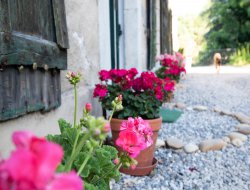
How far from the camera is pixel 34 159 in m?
0.36

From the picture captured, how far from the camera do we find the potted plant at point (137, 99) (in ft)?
8.09

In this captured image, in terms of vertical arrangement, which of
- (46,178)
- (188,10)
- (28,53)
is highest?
(188,10)

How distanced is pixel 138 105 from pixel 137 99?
0.04 metres

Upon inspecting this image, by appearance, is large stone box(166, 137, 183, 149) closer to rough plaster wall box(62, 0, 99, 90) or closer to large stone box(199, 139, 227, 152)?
large stone box(199, 139, 227, 152)

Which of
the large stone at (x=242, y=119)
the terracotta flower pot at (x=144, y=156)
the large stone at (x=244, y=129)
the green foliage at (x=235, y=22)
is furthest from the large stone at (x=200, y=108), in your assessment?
the green foliage at (x=235, y=22)

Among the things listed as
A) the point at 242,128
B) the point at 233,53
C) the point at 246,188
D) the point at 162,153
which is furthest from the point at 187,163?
the point at 233,53

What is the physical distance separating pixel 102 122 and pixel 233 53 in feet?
67.7

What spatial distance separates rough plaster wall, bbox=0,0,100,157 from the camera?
1934 millimetres

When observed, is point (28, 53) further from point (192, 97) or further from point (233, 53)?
point (233, 53)

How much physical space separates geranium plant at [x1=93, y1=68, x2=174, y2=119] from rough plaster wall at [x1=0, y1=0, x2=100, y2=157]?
20 cm

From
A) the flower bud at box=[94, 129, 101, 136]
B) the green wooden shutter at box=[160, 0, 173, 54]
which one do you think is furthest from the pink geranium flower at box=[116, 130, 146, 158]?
the green wooden shutter at box=[160, 0, 173, 54]

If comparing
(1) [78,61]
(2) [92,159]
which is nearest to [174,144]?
(1) [78,61]

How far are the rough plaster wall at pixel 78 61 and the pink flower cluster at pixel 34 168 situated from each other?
1.33 m

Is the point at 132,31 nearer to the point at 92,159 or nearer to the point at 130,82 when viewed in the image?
the point at 130,82
